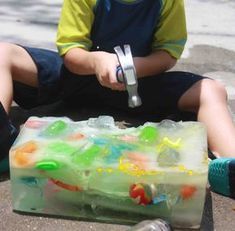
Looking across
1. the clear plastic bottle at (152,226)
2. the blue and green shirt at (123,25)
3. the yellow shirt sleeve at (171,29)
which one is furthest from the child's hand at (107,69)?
the clear plastic bottle at (152,226)

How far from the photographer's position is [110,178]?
3.68ft

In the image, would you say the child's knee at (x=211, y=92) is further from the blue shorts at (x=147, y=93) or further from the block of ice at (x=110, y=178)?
the block of ice at (x=110, y=178)

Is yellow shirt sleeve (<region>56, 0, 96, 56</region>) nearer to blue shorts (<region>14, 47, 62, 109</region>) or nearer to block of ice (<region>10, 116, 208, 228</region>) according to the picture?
blue shorts (<region>14, 47, 62, 109</region>)

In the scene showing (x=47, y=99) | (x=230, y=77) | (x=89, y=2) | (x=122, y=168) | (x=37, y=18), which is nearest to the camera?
(x=122, y=168)

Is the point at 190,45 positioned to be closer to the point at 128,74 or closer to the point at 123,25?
the point at 123,25

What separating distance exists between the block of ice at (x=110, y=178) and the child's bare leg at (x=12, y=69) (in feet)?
0.86

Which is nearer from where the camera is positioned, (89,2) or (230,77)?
(89,2)

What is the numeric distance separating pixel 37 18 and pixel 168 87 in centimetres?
121

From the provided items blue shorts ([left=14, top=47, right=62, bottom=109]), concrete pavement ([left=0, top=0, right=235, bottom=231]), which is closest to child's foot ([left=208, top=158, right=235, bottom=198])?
concrete pavement ([left=0, top=0, right=235, bottom=231])

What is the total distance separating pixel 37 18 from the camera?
8.61 ft

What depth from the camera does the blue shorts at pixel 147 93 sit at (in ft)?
5.17

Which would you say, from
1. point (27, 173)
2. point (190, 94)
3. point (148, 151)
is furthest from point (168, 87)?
point (27, 173)

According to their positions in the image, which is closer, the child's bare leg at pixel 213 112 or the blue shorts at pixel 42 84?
Result: the child's bare leg at pixel 213 112

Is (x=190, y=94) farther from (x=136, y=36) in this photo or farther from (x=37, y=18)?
(x=37, y=18)
